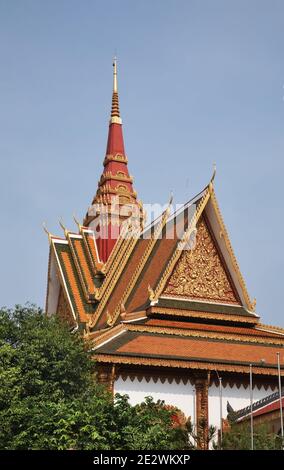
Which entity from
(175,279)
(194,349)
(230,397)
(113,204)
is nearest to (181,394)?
(194,349)

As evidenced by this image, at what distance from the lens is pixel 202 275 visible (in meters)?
28.4

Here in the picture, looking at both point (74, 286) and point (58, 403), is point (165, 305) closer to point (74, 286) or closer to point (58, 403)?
point (74, 286)

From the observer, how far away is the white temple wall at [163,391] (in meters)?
24.3

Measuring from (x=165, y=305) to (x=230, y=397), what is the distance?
3.44m

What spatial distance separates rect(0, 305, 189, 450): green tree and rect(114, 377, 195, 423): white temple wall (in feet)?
5.28

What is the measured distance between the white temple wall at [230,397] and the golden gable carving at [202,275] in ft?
11.3

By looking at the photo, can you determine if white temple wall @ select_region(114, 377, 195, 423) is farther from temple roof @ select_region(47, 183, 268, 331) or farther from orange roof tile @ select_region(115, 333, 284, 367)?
temple roof @ select_region(47, 183, 268, 331)

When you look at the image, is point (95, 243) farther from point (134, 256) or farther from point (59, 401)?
point (59, 401)

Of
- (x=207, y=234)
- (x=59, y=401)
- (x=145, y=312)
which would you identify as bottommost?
(x=59, y=401)

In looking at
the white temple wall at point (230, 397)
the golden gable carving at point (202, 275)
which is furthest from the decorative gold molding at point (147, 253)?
the white temple wall at point (230, 397)

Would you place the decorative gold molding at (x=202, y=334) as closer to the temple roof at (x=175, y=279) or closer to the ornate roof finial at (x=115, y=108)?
the temple roof at (x=175, y=279)
